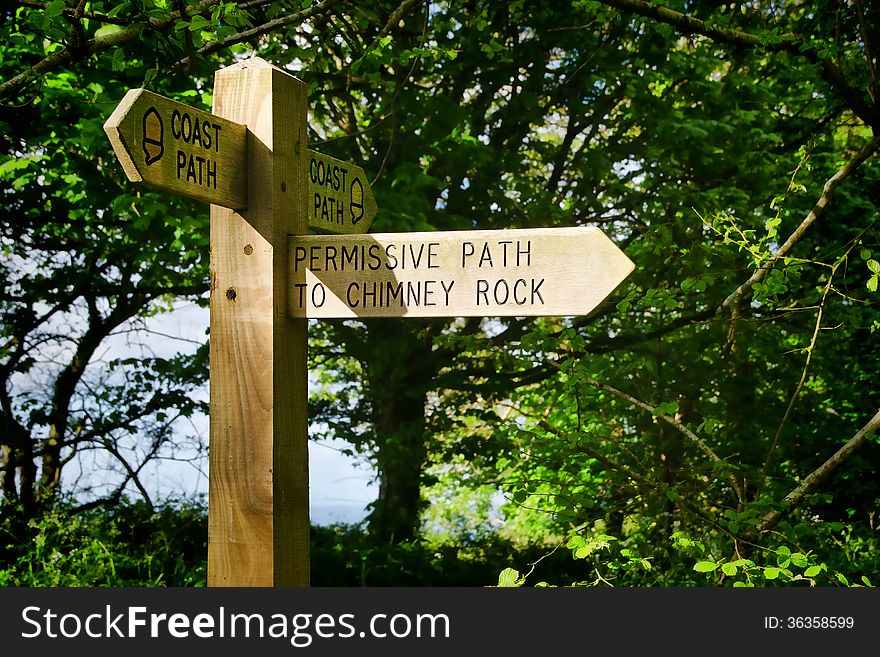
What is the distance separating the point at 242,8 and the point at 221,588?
8.30 ft

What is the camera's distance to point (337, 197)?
279 centimetres

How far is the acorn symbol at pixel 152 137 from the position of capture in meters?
2.32

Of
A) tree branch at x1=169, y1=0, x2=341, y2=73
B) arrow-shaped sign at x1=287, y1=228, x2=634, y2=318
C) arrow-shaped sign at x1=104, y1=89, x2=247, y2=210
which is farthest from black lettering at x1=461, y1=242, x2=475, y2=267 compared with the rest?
tree branch at x1=169, y1=0, x2=341, y2=73

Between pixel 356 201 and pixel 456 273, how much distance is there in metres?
0.59

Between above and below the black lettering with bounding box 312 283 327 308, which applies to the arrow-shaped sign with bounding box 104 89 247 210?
above

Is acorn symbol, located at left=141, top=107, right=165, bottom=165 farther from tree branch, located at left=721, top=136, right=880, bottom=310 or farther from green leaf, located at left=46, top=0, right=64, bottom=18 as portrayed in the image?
tree branch, located at left=721, top=136, right=880, bottom=310

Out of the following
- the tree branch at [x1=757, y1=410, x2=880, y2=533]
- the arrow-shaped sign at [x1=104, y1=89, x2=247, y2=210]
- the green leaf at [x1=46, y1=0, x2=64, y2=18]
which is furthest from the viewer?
the tree branch at [x1=757, y1=410, x2=880, y2=533]

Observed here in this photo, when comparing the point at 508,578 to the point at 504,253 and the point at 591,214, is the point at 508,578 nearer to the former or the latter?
the point at 504,253

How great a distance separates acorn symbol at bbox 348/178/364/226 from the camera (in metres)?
2.85

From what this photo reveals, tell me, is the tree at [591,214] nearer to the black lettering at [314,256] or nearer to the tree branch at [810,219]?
the tree branch at [810,219]

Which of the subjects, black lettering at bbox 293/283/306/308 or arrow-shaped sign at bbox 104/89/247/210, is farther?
black lettering at bbox 293/283/306/308

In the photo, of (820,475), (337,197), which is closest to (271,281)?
(337,197)

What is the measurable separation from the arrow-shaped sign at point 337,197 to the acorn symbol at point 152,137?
0.45 m

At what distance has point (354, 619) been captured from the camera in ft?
8.61
